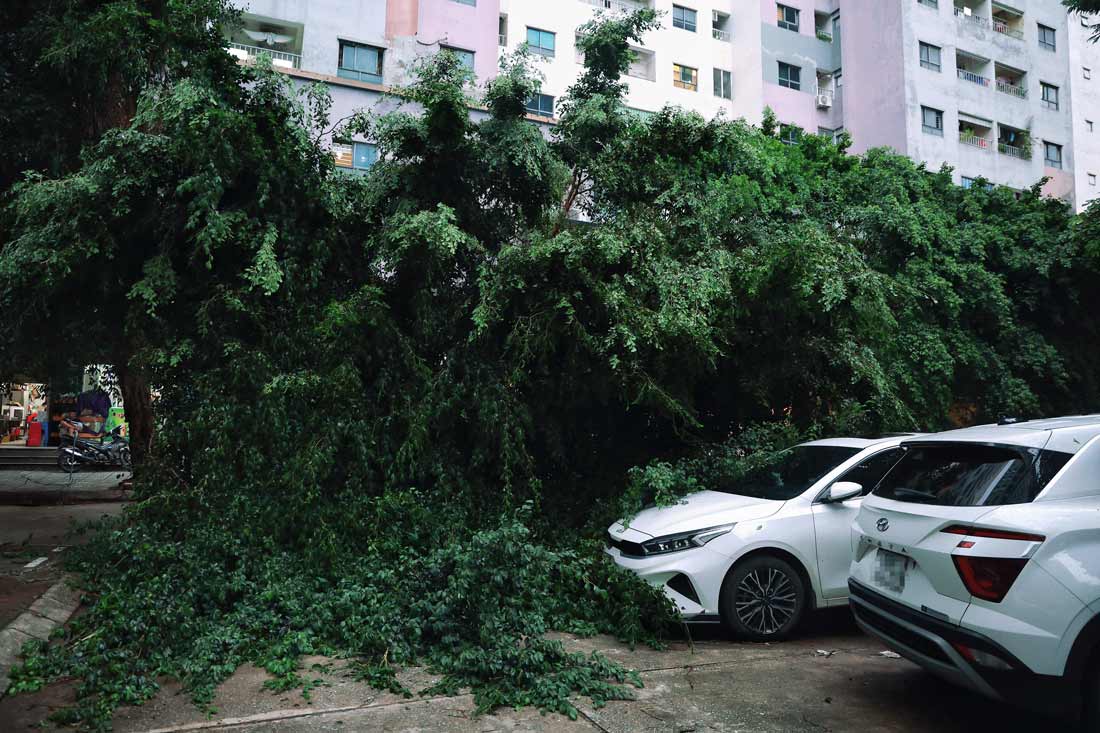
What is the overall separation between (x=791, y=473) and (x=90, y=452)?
1853 centimetres

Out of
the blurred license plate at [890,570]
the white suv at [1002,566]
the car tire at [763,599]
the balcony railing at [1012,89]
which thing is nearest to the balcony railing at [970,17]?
the balcony railing at [1012,89]

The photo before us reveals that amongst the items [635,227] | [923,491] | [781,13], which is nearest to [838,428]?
[635,227]

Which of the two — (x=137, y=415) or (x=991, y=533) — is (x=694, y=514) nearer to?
(x=991, y=533)

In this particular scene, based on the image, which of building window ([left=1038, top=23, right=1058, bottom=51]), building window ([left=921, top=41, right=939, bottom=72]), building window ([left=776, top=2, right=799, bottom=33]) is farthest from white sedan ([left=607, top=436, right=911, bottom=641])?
building window ([left=1038, top=23, right=1058, bottom=51])

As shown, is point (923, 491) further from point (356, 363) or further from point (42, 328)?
point (42, 328)

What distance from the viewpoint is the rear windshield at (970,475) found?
12.7ft

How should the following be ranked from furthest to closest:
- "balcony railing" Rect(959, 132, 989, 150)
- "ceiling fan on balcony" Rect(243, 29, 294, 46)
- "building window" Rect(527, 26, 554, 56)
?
"balcony railing" Rect(959, 132, 989, 150) → "building window" Rect(527, 26, 554, 56) → "ceiling fan on balcony" Rect(243, 29, 294, 46)

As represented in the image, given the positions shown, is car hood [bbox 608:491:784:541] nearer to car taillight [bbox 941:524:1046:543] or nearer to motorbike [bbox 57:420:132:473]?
car taillight [bbox 941:524:1046:543]

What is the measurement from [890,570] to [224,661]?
14.0 ft

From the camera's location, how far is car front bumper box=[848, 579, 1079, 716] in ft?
A: 11.4

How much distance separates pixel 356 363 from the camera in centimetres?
812

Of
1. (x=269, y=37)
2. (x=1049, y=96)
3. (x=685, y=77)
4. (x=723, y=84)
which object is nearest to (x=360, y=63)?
(x=269, y=37)

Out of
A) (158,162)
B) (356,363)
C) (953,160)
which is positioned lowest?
(356,363)

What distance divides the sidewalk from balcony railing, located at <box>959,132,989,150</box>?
107 ft
